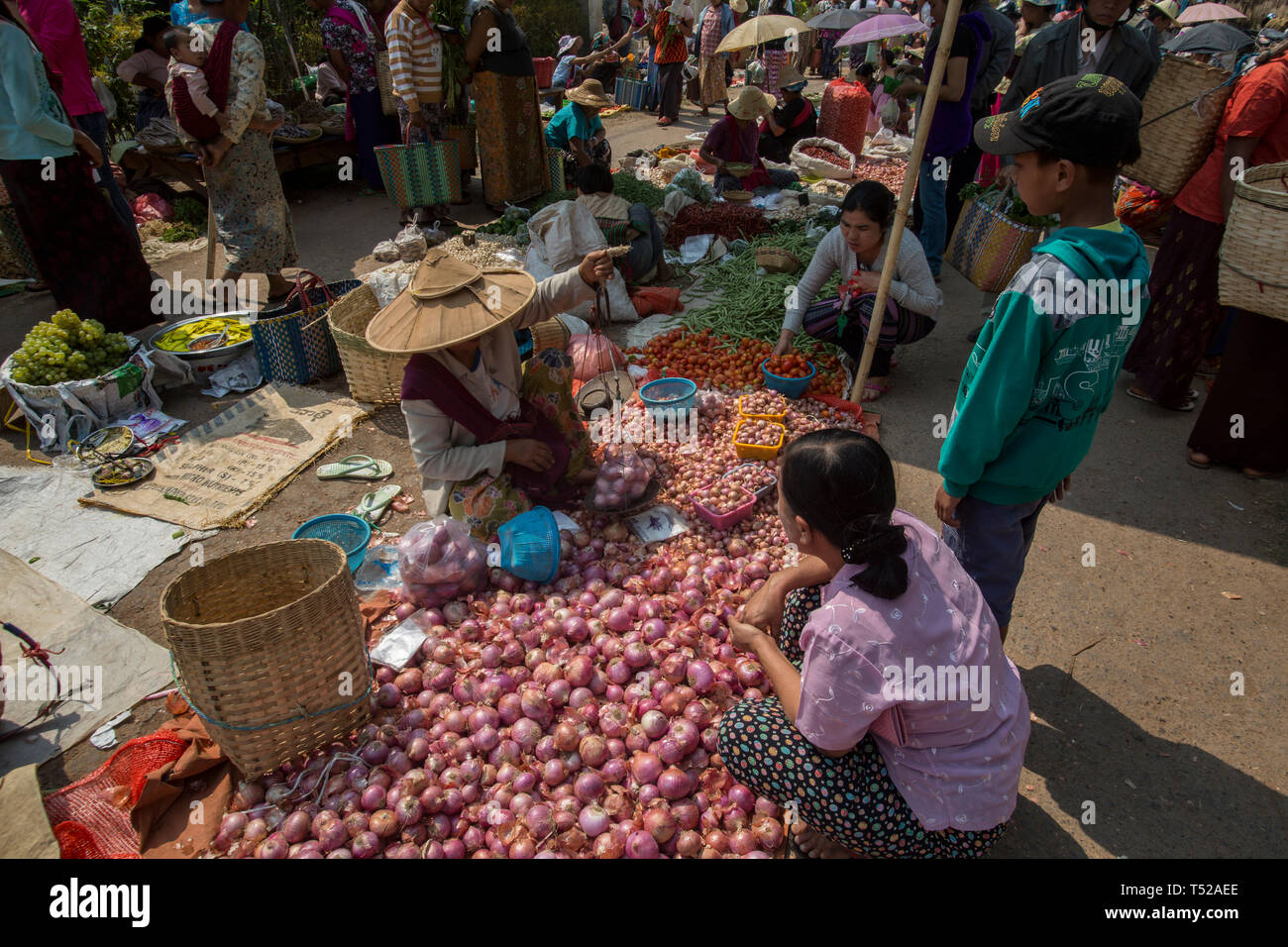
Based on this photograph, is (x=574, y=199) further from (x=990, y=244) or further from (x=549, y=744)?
(x=549, y=744)

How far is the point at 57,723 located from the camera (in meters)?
2.49

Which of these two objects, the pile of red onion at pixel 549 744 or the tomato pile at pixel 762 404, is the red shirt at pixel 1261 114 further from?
the pile of red onion at pixel 549 744

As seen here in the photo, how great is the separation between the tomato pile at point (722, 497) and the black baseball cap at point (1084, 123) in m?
1.73

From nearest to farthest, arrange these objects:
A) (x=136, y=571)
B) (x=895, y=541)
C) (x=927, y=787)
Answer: (x=895, y=541) → (x=927, y=787) → (x=136, y=571)

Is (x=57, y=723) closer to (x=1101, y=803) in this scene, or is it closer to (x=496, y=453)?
(x=496, y=453)

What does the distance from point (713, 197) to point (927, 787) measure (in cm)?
678

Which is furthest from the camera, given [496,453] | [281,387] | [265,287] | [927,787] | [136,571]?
[265,287]

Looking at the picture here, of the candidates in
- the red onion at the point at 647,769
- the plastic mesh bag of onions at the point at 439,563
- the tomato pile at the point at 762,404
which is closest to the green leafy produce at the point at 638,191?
the tomato pile at the point at 762,404

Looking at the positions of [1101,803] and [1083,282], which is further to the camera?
[1101,803]

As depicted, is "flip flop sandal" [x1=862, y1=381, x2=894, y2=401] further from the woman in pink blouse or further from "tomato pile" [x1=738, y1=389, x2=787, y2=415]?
the woman in pink blouse

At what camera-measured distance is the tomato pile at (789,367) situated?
4046 millimetres

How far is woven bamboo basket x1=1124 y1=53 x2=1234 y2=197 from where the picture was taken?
3.41 meters

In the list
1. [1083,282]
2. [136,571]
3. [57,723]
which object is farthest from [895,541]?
[136,571]

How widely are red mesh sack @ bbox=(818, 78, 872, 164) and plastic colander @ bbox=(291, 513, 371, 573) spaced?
27.8 feet
